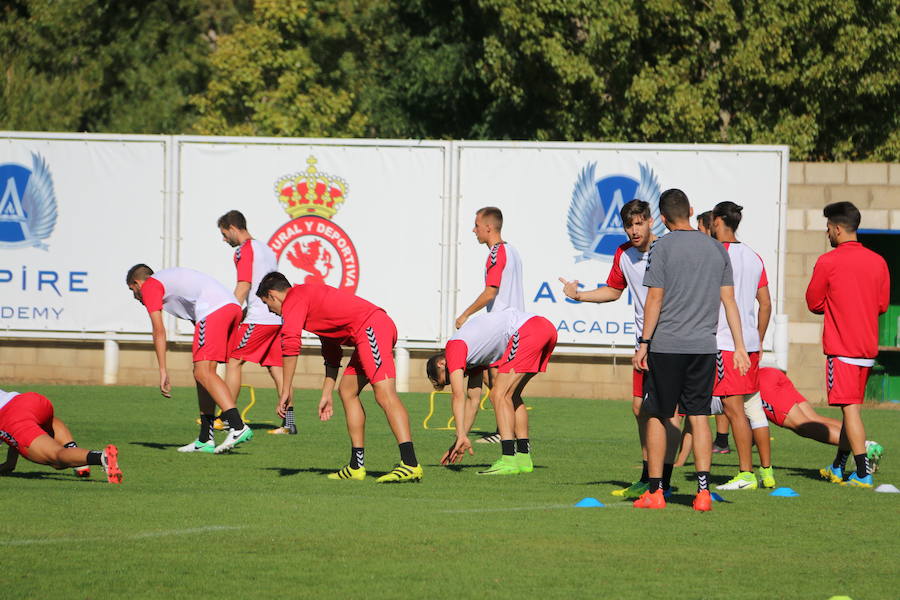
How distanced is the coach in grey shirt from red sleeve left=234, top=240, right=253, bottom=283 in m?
6.12

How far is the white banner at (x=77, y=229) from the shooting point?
20031 millimetres

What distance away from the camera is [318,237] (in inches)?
780

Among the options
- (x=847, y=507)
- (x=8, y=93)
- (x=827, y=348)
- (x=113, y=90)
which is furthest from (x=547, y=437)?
(x=113, y=90)

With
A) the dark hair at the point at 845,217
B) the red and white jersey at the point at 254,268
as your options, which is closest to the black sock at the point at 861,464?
the dark hair at the point at 845,217

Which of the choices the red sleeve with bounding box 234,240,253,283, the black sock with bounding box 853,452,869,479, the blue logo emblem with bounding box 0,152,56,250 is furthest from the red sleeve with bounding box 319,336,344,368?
the blue logo emblem with bounding box 0,152,56,250

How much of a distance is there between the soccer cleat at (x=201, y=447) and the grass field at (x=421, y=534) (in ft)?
0.79

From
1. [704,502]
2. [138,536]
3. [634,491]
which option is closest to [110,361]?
[634,491]

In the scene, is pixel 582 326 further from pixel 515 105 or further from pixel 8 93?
pixel 8 93

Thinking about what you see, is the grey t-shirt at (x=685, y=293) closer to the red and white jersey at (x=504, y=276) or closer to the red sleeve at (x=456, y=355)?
the red sleeve at (x=456, y=355)

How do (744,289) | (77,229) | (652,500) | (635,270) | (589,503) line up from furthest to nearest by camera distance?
(77,229), (744,289), (635,270), (589,503), (652,500)

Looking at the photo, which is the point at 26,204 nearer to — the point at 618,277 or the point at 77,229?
the point at 77,229

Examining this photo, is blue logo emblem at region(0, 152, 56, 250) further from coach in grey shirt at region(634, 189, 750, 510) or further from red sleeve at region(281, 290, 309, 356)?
coach in grey shirt at region(634, 189, 750, 510)

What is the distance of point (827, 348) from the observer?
35.1ft

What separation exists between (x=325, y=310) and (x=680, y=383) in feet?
8.99
